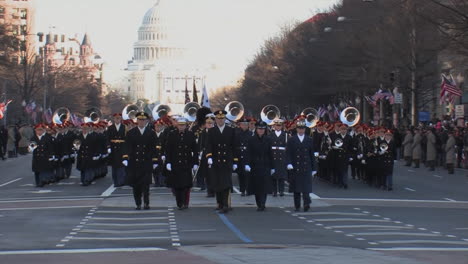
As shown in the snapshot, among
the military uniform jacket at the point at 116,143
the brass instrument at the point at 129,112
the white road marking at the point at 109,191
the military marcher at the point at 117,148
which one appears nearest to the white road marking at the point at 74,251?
the white road marking at the point at 109,191

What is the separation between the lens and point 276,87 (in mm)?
103875

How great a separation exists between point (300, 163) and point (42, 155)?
37.4ft

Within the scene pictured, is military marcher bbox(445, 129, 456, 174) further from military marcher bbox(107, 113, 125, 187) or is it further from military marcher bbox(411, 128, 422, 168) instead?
military marcher bbox(107, 113, 125, 187)

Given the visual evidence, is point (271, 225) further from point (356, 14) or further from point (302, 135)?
point (356, 14)

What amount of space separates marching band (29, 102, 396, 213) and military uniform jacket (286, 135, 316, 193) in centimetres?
2

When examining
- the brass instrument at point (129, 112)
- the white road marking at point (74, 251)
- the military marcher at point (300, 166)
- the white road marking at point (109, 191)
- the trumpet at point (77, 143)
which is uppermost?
the brass instrument at point (129, 112)

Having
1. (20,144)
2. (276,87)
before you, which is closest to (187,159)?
(20,144)

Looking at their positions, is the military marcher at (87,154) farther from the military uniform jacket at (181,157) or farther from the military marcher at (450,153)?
the military marcher at (450,153)

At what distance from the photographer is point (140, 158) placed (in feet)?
82.1

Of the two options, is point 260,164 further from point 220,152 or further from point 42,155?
point 42,155

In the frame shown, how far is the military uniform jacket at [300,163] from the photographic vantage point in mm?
24609

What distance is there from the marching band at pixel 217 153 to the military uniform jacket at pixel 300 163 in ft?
0.06

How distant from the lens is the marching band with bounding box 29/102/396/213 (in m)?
24.6

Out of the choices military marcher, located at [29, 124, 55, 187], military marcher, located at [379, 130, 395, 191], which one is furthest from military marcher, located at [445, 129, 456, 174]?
military marcher, located at [29, 124, 55, 187]
